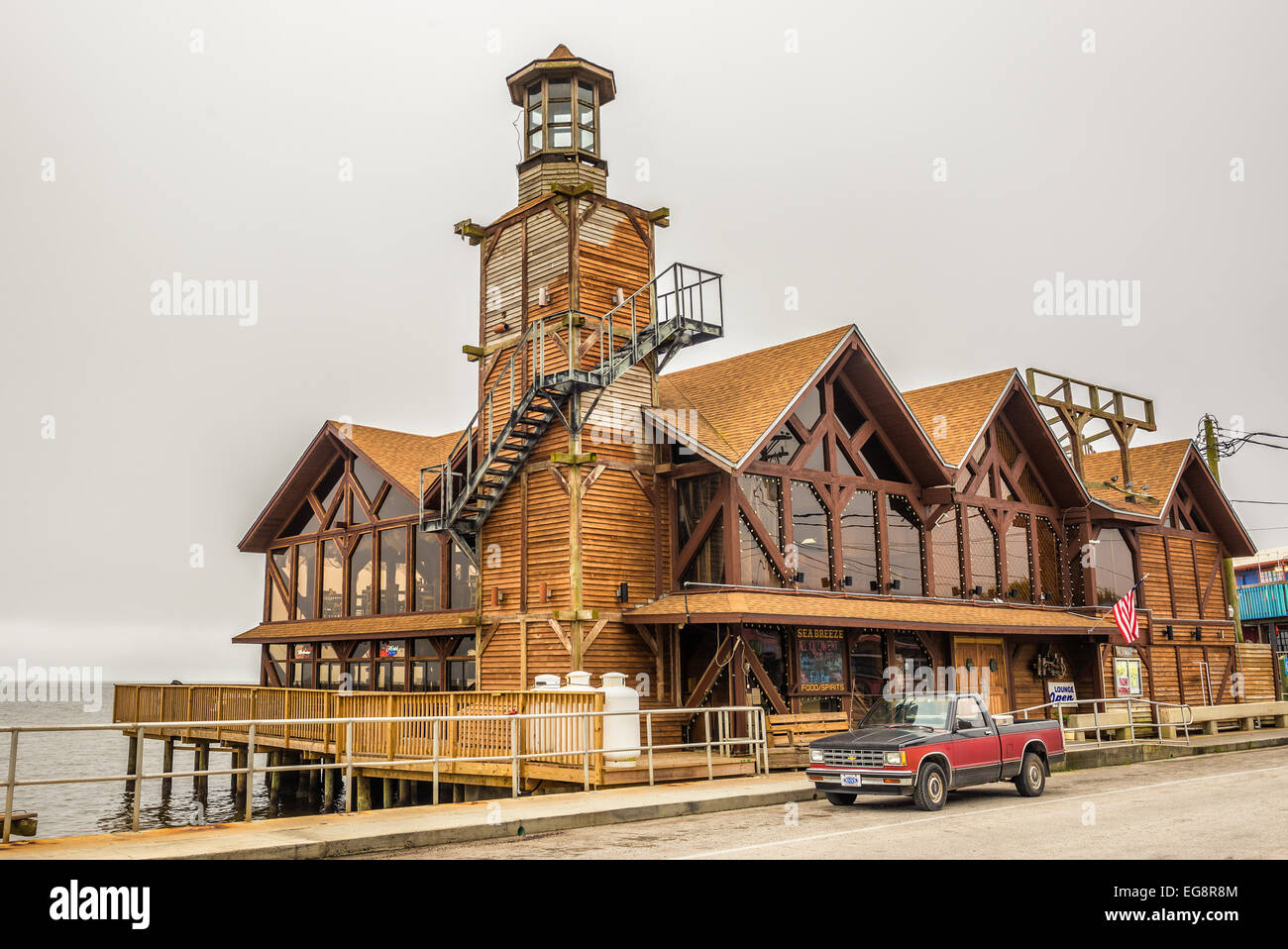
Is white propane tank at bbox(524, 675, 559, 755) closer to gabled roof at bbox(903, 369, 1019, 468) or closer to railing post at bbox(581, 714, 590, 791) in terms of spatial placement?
railing post at bbox(581, 714, 590, 791)

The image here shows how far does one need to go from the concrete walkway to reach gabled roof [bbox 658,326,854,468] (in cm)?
825

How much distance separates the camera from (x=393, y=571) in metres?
32.0

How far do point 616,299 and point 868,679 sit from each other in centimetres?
1097

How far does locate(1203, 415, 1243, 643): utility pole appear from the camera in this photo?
37812mm

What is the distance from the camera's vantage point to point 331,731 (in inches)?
1022

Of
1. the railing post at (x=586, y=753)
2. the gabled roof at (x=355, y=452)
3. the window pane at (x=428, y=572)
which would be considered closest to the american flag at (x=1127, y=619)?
the railing post at (x=586, y=753)

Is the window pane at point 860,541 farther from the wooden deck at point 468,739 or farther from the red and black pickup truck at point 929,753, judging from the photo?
the red and black pickup truck at point 929,753

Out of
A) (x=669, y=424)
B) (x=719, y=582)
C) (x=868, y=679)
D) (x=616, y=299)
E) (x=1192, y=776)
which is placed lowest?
(x=1192, y=776)

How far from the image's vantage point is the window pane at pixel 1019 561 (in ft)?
100

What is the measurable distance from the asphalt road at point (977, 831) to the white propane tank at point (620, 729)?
2.72m

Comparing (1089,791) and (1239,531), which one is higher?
(1239,531)
